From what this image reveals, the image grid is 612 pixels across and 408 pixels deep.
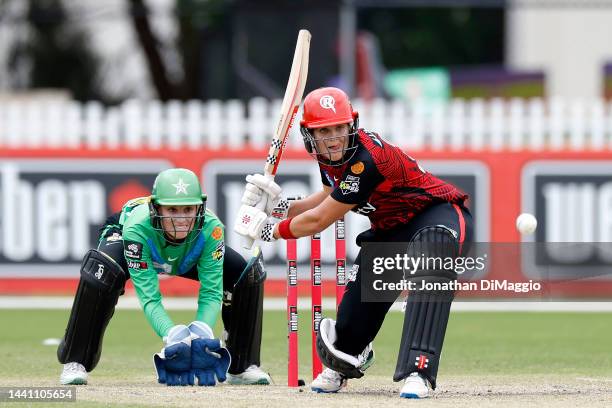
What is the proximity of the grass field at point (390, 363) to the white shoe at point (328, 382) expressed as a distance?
7 centimetres

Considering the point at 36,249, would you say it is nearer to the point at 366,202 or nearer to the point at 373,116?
the point at 373,116

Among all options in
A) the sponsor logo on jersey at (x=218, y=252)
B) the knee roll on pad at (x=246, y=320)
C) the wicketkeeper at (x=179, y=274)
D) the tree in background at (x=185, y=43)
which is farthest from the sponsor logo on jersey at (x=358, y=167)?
the tree in background at (x=185, y=43)

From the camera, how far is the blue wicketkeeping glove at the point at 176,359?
27.0ft

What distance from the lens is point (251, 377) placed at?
905 centimetres

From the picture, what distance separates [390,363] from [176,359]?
8.71ft

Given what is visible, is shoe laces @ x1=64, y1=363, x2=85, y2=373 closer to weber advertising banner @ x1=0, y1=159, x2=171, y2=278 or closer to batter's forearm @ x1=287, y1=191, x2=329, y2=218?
batter's forearm @ x1=287, y1=191, x2=329, y2=218

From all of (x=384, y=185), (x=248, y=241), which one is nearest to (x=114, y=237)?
(x=248, y=241)

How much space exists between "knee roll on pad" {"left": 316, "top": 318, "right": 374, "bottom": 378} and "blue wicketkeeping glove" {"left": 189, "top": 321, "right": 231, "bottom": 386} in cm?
57

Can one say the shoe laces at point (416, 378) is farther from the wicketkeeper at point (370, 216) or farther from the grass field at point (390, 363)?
the grass field at point (390, 363)

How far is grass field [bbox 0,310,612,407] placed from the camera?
8.00 metres

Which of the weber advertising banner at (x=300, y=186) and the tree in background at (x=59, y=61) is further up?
the tree in background at (x=59, y=61)

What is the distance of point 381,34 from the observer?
42.2 meters

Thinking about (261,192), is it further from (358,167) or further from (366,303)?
(366,303)

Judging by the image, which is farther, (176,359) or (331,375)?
(331,375)
